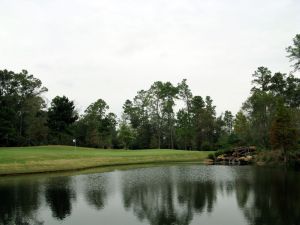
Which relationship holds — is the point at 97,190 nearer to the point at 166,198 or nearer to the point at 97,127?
the point at 166,198

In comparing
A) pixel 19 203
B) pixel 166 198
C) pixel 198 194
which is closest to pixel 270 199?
pixel 198 194

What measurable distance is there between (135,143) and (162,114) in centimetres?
1261

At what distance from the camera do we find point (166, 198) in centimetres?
2919

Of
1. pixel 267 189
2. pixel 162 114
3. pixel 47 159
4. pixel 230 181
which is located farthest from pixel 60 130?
pixel 267 189

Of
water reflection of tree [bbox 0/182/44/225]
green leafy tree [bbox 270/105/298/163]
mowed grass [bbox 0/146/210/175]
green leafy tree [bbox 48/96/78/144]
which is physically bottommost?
water reflection of tree [bbox 0/182/44/225]

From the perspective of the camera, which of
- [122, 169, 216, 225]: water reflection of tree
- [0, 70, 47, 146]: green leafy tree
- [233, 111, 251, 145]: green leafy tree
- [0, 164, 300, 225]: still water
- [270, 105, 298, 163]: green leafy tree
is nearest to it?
[0, 164, 300, 225]: still water

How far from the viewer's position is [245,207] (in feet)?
82.6

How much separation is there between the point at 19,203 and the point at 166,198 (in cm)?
1134

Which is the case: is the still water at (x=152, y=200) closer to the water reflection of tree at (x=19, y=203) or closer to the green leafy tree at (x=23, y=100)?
the water reflection of tree at (x=19, y=203)

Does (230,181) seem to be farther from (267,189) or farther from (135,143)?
(135,143)

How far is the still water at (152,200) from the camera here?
73.4 ft

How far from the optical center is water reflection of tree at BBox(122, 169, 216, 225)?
2319cm

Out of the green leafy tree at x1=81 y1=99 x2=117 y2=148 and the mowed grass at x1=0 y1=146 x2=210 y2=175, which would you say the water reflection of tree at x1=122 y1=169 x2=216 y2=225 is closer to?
the mowed grass at x1=0 y1=146 x2=210 y2=175

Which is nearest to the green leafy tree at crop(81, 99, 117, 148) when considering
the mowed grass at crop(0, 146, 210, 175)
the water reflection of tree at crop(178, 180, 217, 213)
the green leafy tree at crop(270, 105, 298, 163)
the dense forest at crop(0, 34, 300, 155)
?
the dense forest at crop(0, 34, 300, 155)
